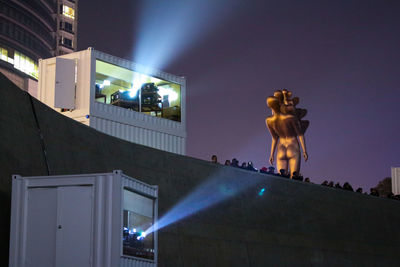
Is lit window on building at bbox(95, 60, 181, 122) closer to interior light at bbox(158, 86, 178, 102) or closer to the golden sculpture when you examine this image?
interior light at bbox(158, 86, 178, 102)

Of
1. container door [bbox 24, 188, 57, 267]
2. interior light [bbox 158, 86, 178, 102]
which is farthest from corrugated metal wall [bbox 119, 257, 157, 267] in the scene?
interior light [bbox 158, 86, 178, 102]

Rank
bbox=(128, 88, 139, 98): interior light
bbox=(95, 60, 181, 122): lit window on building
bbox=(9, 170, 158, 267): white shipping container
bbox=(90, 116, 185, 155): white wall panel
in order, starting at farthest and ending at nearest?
bbox=(128, 88, 139, 98): interior light
bbox=(95, 60, 181, 122): lit window on building
bbox=(90, 116, 185, 155): white wall panel
bbox=(9, 170, 158, 267): white shipping container

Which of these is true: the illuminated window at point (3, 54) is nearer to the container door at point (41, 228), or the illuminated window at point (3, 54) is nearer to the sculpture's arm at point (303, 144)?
the sculpture's arm at point (303, 144)

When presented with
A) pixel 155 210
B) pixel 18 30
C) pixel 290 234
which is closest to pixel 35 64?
pixel 18 30

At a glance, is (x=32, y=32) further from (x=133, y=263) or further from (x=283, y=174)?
(x=133, y=263)

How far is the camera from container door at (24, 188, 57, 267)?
1188cm

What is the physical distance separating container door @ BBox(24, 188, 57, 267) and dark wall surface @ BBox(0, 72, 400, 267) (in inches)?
42.3

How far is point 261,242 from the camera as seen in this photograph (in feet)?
78.5

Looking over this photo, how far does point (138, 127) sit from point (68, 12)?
148608 millimetres

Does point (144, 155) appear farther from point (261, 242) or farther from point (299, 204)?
point (299, 204)

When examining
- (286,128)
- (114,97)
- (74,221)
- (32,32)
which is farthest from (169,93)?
(32,32)

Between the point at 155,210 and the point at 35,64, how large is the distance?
452ft

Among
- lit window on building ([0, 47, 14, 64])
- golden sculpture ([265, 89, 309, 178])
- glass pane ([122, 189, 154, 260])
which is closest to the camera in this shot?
glass pane ([122, 189, 154, 260])

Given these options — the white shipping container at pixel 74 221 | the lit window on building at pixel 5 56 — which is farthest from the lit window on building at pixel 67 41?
the white shipping container at pixel 74 221
